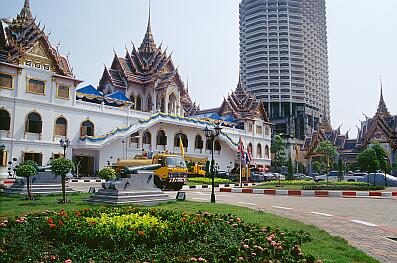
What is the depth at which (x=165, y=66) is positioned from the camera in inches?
1932

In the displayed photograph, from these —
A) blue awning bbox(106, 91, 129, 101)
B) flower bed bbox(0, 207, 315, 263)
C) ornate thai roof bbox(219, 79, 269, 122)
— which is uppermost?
ornate thai roof bbox(219, 79, 269, 122)

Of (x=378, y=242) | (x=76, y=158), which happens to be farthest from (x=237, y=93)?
(x=378, y=242)

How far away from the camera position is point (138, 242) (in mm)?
6070

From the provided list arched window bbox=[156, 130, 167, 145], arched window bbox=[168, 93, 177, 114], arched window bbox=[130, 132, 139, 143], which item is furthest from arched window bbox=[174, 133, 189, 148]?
arched window bbox=[130, 132, 139, 143]

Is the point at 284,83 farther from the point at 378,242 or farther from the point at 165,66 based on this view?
the point at 378,242

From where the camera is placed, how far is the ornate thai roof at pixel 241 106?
56.4 m

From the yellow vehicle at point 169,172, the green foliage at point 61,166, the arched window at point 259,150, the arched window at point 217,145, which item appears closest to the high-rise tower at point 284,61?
the arched window at point 259,150

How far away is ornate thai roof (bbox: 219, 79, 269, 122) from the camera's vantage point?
185 feet

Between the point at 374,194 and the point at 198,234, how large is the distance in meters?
18.0

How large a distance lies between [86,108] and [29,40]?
306 inches

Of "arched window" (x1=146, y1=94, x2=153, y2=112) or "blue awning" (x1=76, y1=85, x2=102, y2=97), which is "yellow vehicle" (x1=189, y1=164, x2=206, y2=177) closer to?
"arched window" (x1=146, y1=94, x2=153, y2=112)

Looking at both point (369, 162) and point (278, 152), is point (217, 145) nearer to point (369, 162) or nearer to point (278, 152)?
point (278, 152)

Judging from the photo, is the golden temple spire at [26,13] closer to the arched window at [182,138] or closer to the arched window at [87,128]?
the arched window at [87,128]

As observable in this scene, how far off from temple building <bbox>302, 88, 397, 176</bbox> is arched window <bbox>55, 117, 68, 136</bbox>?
44.6 meters
